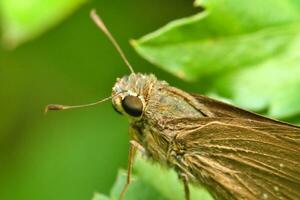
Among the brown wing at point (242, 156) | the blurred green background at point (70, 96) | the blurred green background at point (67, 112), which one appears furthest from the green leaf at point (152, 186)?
the blurred green background at point (67, 112)

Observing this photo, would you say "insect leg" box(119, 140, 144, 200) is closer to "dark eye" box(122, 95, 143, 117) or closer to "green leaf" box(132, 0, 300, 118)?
"dark eye" box(122, 95, 143, 117)

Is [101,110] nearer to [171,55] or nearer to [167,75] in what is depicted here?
[167,75]

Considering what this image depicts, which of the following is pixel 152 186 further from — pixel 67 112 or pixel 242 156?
pixel 67 112

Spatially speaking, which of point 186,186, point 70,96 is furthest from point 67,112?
point 186,186

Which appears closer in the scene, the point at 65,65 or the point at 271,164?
the point at 271,164

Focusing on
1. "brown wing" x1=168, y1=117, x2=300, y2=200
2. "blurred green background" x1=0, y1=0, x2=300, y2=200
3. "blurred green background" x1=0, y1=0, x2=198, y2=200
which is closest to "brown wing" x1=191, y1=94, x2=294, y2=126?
"brown wing" x1=168, y1=117, x2=300, y2=200

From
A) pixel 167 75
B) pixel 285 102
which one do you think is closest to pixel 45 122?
pixel 167 75
